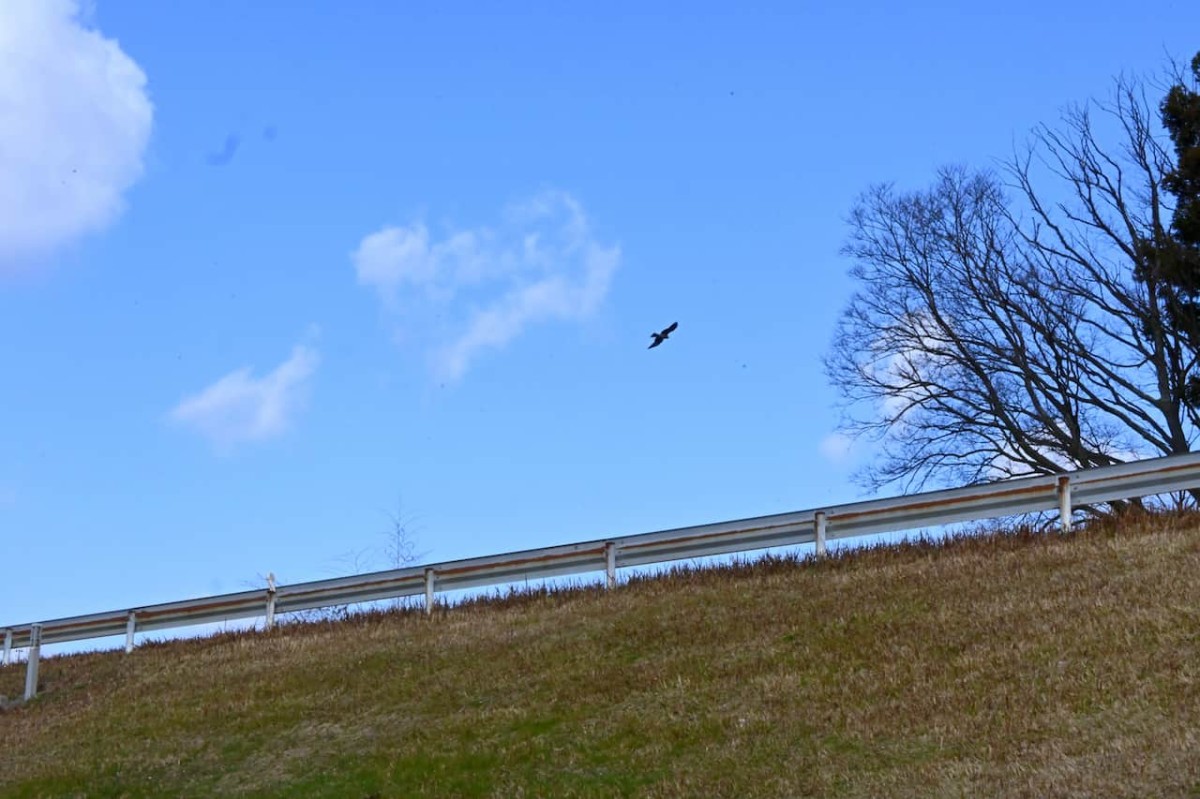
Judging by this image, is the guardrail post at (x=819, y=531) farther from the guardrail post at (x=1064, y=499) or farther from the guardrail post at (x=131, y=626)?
the guardrail post at (x=131, y=626)

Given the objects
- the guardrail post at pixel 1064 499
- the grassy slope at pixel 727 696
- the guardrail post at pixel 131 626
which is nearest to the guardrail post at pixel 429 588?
the grassy slope at pixel 727 696

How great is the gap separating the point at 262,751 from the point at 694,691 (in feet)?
15.3

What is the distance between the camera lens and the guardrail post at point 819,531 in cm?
1925

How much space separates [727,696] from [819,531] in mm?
6099

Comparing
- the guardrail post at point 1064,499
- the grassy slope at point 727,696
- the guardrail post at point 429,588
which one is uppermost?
the guardrail post at point 429,588

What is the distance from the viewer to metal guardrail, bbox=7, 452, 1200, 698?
18078 mm

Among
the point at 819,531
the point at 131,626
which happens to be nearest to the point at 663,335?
the point at 819,531

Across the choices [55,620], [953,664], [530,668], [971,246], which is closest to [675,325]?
[530,668]

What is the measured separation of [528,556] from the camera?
21.2 m

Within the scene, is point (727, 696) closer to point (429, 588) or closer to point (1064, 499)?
point (1064, 499)

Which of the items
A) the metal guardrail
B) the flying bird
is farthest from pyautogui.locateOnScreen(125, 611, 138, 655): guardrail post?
the flying bird

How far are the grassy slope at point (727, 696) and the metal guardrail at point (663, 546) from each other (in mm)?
482

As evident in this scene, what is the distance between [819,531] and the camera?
19297mm

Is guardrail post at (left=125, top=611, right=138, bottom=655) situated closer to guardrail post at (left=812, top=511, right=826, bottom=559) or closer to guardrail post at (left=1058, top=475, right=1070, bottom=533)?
guardrail post at (left=812, top=511, right=826, bottom=559)
